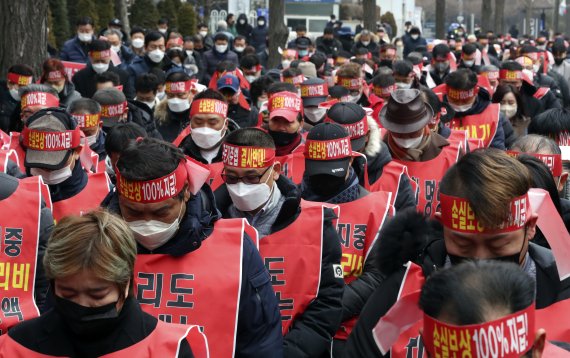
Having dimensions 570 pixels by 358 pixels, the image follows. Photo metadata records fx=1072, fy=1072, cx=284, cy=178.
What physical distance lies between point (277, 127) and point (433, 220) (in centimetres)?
459

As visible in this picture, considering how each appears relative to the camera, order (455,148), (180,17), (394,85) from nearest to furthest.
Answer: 1. (455,148)
2. (394,85)
3. (180,17)

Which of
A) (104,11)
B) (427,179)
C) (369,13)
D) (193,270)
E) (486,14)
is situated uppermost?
(193,270)

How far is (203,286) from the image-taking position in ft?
14.5

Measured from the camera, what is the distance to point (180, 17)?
35.3 m

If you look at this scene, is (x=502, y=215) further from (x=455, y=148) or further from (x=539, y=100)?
(x=539, y=100)

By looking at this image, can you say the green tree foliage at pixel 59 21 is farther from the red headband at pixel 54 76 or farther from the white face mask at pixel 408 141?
the white face mask at pixel 408 141

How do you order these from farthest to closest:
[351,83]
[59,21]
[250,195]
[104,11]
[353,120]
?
[104,11]
[59,21]
[351,83]
[353,120]
[250,195]

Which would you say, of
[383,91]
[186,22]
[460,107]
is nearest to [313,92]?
[383,91]

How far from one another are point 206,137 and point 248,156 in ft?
9.34

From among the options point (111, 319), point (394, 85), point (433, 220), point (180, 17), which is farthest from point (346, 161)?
point (180, 17)

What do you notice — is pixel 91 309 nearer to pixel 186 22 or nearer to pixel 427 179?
pixel 427 179

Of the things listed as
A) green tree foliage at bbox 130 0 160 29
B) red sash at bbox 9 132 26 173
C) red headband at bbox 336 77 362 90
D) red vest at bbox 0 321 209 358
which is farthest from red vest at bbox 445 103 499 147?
green tree foliage at bbox 130 0 160 29

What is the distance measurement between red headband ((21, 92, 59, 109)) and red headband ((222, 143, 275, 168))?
435 cm

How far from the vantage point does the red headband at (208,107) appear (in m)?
8.59
